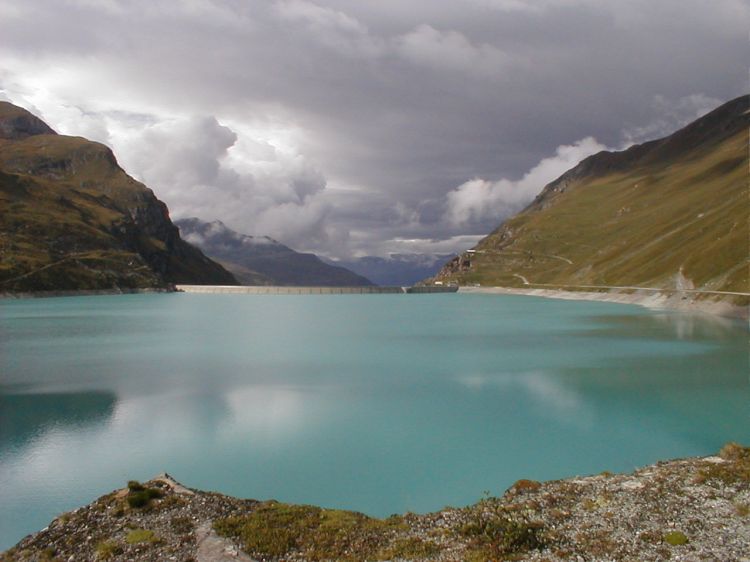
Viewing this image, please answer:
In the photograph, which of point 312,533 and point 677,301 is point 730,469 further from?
point 677,301

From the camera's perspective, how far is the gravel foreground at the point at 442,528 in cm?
1630

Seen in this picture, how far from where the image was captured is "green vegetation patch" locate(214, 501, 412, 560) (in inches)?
662

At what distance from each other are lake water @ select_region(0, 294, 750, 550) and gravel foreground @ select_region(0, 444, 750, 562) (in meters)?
3.66

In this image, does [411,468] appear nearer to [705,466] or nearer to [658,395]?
[705,466]

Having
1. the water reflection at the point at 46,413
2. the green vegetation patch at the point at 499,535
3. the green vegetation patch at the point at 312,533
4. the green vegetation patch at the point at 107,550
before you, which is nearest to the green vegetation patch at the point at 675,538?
the green vegetation patch at the point at 499,535

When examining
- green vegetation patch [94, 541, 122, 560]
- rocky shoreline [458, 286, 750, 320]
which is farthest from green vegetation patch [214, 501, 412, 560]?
rocky shoreline [458, 286, 750, 320]

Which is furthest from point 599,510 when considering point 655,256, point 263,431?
point 655,256

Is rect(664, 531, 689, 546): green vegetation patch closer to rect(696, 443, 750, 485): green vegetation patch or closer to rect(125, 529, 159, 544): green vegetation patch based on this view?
rect(696, 443, 750, 485): green vegetation patch

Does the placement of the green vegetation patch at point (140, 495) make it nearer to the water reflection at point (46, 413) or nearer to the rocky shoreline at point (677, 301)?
the water reflection at point (46, 413)

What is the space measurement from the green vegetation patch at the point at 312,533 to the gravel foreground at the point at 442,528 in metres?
0.03

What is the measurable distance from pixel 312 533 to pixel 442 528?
378 centimetres

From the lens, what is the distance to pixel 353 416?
37.4 metres

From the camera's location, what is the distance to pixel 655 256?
169m

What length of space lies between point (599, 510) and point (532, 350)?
51241 millimetres
